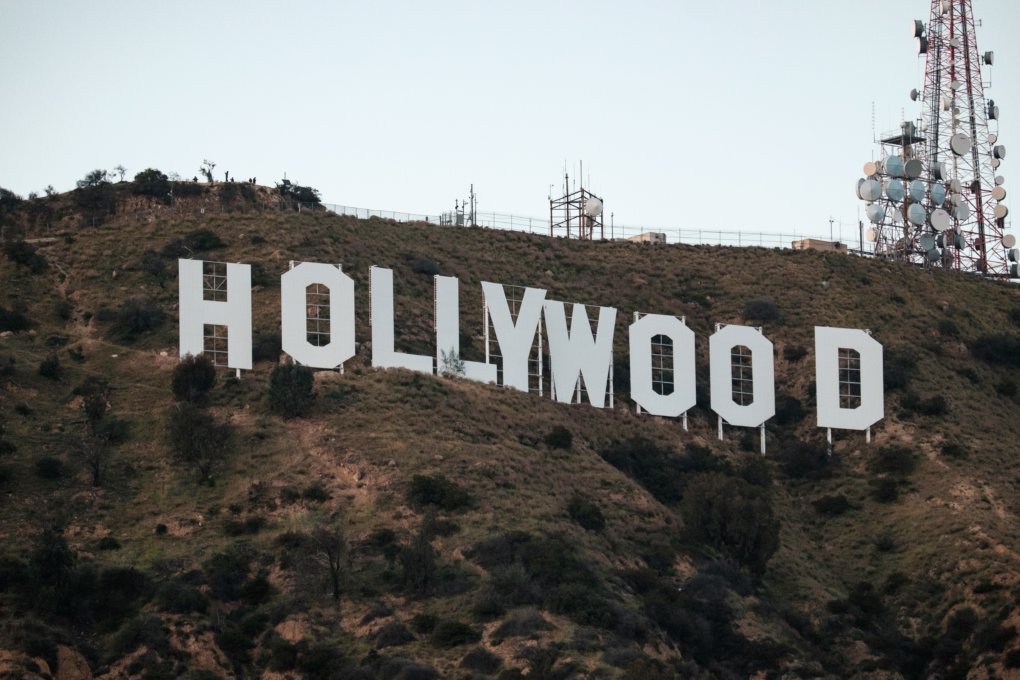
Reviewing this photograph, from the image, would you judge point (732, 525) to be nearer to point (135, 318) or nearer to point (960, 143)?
point (135, 318)

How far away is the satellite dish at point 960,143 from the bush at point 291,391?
1927 inches

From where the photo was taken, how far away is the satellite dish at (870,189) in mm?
101812

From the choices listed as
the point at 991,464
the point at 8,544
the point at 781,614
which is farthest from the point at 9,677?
the point at 991,464

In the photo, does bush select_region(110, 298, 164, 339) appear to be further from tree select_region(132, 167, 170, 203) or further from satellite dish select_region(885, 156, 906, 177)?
satellite dish select_region(885, 156, 906, 177)

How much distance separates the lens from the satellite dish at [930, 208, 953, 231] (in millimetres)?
104125

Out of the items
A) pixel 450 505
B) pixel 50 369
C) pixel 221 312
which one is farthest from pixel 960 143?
pixel 50 369

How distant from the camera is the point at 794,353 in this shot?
295ft

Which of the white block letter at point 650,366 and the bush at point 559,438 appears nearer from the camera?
the bush at point 559,438

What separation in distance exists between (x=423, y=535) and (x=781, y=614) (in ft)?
48.6

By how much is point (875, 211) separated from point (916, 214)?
102 inches

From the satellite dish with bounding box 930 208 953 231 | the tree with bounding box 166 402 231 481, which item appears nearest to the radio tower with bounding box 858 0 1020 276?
the satellite dish with bounding box 930 208 953 231

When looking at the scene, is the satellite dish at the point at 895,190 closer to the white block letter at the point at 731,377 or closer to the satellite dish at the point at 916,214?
the satellite dish at the point at 916,214

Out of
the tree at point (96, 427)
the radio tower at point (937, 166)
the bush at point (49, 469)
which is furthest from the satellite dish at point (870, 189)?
the bush at point (49, 469)

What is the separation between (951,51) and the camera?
344 feet
